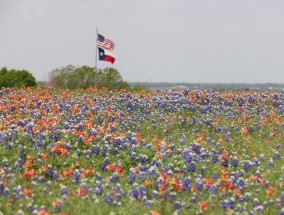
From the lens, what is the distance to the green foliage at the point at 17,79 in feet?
115

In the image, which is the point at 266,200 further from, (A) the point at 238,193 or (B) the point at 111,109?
(B) the point at 111,109

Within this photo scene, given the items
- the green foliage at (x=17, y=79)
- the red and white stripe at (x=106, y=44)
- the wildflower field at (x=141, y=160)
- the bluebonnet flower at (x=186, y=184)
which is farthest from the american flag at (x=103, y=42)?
the bluebonnet flower at (x=186, y=184)

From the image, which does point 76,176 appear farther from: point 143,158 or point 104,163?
point 143,158

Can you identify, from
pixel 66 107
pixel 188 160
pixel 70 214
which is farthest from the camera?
pixel 66 107

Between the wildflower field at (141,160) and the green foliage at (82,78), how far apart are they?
18681 mm

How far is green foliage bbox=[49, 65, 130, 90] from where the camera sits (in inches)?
1470

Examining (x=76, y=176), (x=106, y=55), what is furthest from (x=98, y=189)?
(x=106, y=55)

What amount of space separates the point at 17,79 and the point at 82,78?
4.27 metres

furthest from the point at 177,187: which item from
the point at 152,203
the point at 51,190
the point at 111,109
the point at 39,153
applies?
the point at 111,109

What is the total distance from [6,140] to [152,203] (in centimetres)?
470

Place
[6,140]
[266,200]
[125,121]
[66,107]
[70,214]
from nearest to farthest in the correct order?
[70,214], [266,200], [6,140], [125,121], [66,107]

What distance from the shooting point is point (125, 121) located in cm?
1570

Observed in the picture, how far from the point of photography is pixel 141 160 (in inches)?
429

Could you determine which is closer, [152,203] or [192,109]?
[152,203]
